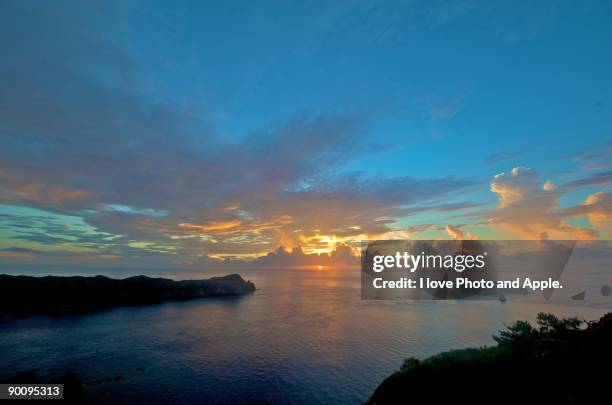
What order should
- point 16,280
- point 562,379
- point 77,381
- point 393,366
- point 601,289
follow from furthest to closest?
1. point 601,289
2. point 16,280
3. point 393,366
4. point 77,381
5. point 562,379

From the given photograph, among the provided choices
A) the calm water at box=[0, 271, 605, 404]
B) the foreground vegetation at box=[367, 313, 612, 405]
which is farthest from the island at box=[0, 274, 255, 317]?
the foreground vegetation at box=[367, 313, 612, 405]

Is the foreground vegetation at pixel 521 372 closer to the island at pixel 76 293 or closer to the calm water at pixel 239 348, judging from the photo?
the calm water at pixel 239 348

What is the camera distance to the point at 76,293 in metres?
146

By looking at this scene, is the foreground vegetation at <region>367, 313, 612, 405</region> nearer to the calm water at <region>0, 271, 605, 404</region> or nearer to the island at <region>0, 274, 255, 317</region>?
the calm water at <region>0, 271, 605, 404</region>

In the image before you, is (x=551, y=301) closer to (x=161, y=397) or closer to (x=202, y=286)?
(x=161, y=397)

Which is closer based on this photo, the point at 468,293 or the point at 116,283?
the point at 116,283

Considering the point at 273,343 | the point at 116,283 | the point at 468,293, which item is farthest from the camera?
the point at 468,293

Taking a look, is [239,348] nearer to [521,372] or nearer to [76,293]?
[521,372]

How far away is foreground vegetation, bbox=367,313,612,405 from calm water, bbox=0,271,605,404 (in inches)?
762

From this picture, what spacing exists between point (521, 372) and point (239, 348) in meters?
62.5

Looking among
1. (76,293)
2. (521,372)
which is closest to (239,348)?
(521,372)

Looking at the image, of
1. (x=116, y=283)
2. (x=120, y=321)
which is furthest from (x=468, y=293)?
(x=116, y=283)

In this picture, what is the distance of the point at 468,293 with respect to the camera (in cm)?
19675

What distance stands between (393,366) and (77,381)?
56763 millimetres
